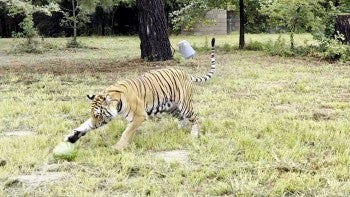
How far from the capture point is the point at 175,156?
4.89 meters

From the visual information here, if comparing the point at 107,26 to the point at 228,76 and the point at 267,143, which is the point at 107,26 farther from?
the point at 267,143

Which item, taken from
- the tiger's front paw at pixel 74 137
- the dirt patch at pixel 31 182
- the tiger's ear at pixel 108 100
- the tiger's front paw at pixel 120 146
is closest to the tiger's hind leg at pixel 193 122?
the tiger's front paw at pixel 120 146

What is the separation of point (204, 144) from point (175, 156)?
472 millimetres

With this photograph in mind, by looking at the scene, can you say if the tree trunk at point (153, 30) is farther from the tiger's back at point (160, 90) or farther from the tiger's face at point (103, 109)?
the tiger's face at point (103, 109)

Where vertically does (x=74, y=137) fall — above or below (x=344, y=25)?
below

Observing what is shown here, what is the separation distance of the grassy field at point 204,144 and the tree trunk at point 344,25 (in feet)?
12.5

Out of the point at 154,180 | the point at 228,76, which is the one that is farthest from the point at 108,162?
the point at 228,76

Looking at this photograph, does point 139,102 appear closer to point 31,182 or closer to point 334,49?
point 31,182

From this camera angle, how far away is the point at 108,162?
462 centimetres

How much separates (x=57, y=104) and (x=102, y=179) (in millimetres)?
3453

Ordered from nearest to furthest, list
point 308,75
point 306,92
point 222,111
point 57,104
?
point 222,111 < point 57,104 < point 306,92 < point 308,75

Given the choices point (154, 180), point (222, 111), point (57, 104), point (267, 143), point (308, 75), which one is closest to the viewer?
point (154, 180)

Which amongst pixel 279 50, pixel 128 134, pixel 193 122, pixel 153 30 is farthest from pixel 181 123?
pixel 279 50

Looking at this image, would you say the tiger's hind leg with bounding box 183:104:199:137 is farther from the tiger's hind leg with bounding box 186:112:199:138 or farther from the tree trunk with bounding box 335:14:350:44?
the tree trunk with bounding box 335:14:350:44
